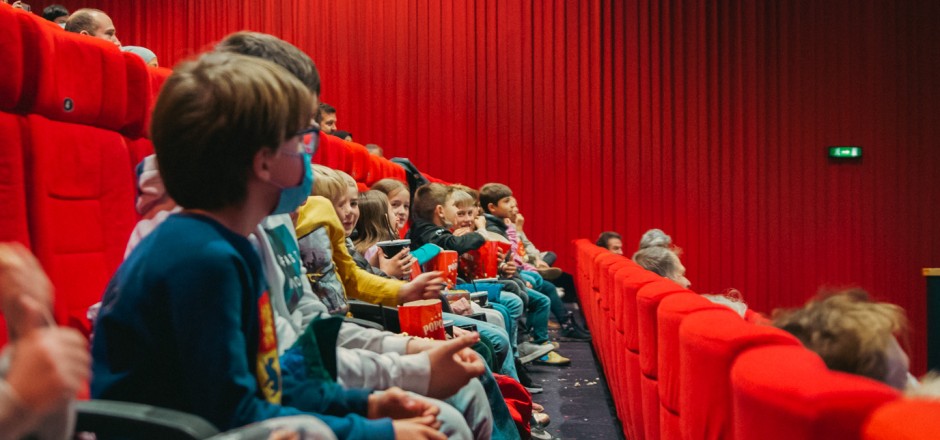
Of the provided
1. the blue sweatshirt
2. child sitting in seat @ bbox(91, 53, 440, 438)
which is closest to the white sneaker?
child sitting in seat @ bbox(91, 53, 440, 438)

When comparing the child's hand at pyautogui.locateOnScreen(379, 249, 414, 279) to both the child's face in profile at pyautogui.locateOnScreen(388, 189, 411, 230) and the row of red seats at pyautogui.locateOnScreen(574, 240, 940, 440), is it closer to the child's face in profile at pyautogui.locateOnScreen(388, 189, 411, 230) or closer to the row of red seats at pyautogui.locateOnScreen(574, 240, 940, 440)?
the child's face in profile at pyautogui.locateOnScreen(388, 189, 411, 230)

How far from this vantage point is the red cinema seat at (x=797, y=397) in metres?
0.65

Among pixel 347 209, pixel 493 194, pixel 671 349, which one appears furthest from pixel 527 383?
pixel 671 349

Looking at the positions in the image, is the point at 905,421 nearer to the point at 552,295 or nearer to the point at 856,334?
the point at 856,334

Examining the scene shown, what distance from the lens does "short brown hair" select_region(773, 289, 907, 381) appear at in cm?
97

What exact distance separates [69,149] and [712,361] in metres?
1.04

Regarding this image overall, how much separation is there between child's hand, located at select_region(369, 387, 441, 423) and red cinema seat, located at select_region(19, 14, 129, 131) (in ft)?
2.46

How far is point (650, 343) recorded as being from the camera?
154 centimetres

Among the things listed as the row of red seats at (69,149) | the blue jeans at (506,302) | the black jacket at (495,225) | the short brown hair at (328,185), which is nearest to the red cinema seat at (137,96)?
the row of red seats at (69,149)

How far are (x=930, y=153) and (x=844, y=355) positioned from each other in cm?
648

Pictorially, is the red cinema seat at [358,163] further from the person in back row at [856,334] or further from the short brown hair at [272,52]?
the person in back row at [856,334]

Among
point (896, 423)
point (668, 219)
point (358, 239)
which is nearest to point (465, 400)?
point (896, 423)

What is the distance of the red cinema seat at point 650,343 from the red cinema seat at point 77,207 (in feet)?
3.11

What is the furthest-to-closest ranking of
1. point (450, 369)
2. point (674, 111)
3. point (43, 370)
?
point (674, 111), point (450, 369), point (43, 370)
